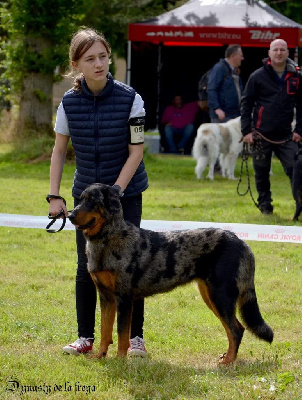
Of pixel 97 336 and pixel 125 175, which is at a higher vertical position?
pixel 125 175

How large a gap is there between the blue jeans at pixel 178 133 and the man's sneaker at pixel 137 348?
14.7m

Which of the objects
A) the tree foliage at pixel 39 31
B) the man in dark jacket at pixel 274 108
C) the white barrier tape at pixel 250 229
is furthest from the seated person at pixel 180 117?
the white barrier tape at pixel 250 229

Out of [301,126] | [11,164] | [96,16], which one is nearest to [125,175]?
[301,126]

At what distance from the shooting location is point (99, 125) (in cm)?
467

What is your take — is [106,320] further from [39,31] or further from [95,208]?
[39,31]

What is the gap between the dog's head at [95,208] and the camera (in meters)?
4.36

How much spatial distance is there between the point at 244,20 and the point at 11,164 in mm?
6050

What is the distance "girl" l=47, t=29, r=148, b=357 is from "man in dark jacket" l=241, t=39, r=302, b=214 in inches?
216

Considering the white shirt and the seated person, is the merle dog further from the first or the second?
the seated person

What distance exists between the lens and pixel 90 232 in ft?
14.7

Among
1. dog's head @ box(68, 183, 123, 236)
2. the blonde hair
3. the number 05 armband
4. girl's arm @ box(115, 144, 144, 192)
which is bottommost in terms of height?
dog's head @ box(68, 183, 123, 236)

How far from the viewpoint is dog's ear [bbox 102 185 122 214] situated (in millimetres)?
4395

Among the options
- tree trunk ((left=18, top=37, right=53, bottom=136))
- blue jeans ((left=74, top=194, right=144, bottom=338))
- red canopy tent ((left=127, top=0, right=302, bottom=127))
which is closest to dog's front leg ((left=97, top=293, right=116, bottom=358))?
blue jeans ((left=74, top=194, right=144, bottom=338))

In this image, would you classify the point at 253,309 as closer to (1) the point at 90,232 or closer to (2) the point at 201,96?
(1) the point at 90,232
